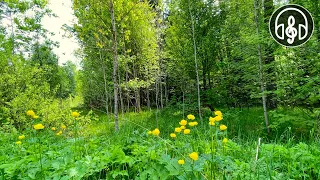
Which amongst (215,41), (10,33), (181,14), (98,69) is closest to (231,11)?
(215,41)

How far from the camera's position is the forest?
59.7 inches

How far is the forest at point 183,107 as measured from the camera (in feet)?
4.98

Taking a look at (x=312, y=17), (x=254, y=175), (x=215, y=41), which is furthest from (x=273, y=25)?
(x=254, y=175)

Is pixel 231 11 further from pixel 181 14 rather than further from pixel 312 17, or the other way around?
pixel 312 17

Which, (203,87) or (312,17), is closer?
(312,17)

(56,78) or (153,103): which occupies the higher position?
(56,78)

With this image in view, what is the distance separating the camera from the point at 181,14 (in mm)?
8164

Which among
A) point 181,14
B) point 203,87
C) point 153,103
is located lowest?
point 153,103

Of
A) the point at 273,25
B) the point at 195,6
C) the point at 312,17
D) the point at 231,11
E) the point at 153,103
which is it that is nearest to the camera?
the point at 312,17

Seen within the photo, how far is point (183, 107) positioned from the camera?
7.41m

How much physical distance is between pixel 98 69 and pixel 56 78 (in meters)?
7.02

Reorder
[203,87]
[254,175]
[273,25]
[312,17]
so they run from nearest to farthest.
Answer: [254,175] → [312,17] → [273,25] → [203,87]

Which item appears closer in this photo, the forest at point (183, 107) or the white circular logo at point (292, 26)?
the forest at point (183, 107)

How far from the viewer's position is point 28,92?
6332 millimetres
